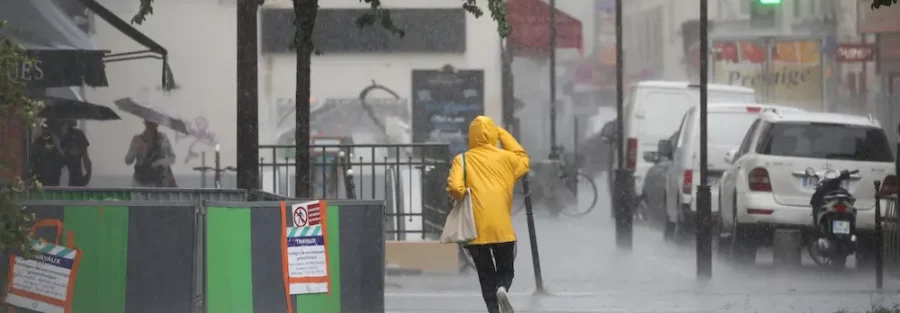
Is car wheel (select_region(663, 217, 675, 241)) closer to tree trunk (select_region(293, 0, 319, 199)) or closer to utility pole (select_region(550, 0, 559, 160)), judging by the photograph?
utility pole (select_region(550, 0, 559, 160))

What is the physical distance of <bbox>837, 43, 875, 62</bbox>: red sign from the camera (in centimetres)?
3017

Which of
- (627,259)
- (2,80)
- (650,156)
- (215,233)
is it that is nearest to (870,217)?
(627,259)

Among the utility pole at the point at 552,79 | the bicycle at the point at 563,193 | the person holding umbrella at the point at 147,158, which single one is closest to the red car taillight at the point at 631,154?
the bicycle at the point at 563,193

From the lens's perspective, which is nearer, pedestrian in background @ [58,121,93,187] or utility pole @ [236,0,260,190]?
utility pole @ [236,0,260,190]

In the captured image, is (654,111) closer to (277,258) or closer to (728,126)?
(728,126)

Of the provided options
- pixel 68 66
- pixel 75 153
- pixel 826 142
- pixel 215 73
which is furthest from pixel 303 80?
pixel 215 73

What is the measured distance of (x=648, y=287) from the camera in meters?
15.5

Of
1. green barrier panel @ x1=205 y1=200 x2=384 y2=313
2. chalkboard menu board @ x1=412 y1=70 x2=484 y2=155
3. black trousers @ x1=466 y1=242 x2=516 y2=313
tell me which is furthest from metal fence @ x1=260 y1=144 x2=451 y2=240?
green barrier panel @ x1=205 y1=200 x2=384 y2=313

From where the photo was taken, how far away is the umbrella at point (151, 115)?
23047 mm

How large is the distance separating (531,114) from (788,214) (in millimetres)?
15050

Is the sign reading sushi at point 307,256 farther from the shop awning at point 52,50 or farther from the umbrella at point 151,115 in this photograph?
the umbrella at point 151,115

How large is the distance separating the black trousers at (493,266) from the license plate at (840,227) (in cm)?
685

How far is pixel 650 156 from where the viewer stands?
25406mm

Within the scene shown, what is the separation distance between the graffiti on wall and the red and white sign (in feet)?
46.1
